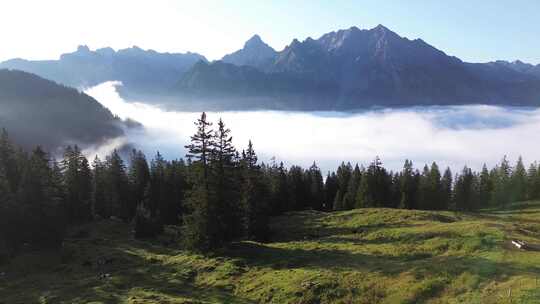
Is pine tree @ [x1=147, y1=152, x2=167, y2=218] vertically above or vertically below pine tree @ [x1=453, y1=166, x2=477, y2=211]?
above

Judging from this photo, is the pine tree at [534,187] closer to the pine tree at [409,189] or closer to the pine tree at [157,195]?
the pine tree at [409,189]

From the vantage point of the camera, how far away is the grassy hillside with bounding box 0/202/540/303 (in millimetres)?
33094

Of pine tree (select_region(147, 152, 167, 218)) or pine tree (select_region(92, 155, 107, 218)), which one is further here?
pine tree (select_region(92, 155, 107, 218))

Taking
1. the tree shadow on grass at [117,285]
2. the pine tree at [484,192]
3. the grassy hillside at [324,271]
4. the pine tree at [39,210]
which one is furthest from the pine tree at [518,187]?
the pine tree at [39,210]

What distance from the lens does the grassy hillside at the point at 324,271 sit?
33.1m

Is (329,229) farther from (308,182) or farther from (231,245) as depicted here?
(308,182)

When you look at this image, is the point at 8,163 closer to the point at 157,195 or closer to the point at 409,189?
the point at 157,195

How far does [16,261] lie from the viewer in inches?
2399

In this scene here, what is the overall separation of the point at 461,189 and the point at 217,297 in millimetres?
124521

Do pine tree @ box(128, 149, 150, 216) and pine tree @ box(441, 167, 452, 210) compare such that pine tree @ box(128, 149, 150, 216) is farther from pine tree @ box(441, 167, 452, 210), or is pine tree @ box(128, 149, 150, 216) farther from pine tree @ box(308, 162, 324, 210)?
pine tree @ box(441, 167, 452, 210)

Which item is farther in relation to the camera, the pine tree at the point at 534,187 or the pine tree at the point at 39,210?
the pine tree at the point at 534,187

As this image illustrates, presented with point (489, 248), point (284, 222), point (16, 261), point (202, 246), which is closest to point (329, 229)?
point (284, 222)

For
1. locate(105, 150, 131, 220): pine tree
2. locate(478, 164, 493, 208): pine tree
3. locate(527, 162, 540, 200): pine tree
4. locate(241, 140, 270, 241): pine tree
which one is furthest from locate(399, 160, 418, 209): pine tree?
locate(105, 150, 131, 220): pine tree

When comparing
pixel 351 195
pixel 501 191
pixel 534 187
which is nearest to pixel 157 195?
pixel 351 195
